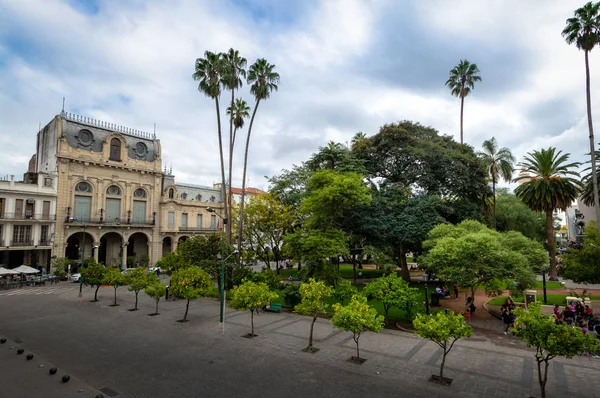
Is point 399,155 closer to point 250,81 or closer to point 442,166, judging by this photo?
point 442,166

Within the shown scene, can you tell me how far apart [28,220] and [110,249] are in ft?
42.3

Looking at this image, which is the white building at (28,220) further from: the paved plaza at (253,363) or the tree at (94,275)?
the paved plaza at (253,363)


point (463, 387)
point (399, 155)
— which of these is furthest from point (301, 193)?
point (463, 387)

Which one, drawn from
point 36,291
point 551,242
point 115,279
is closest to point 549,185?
point 551,242

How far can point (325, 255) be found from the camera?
26859 millimetres

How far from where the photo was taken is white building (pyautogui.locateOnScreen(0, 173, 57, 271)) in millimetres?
41062

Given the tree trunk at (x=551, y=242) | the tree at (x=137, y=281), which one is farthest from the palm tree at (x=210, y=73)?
the tree trunk at (x=551, y=242)

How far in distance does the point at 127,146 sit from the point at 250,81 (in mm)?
29337

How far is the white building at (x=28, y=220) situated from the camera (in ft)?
135

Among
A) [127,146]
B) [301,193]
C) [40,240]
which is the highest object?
[127,146]

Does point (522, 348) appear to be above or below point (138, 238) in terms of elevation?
below

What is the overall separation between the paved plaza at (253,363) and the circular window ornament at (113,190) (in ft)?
104

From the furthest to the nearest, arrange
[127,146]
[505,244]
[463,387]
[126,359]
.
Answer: [127,146] → [505,244] → [126,359] → [463,387]

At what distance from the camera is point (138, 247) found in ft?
189
